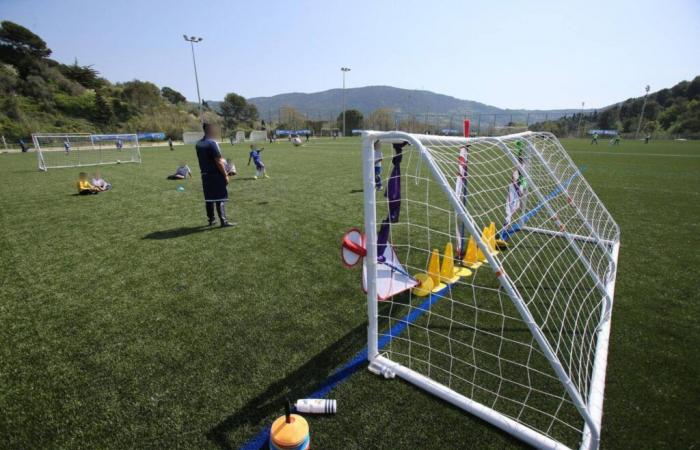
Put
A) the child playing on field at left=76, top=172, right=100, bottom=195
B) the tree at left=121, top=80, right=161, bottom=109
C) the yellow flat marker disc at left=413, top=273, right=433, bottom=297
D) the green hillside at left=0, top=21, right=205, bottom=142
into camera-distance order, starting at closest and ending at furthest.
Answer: the yellow flat marker disc at left=413, top=273, right=433, bottom=297, the child playing on field at left=76, top=172, right=100, bottom=195, the green hillside at left=0, top=21, right=205, bottom=142, the tree at left=121, top=80, right=161, bottom=109

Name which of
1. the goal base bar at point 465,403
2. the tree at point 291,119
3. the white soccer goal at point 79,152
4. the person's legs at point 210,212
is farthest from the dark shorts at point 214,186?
the tree at point 291,119

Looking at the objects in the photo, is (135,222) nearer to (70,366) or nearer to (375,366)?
(70,366)

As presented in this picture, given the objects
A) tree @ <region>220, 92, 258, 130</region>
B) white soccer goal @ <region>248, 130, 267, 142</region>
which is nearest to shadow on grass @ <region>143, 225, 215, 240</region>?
white soccer goal @ <region>248, 130, 267, 142</region>

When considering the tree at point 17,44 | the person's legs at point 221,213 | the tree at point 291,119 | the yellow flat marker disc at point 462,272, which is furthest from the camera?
the tree at point 291,119

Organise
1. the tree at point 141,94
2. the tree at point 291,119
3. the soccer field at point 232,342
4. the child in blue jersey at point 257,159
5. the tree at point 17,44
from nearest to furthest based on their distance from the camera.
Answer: the soccer field at point 232,342 < the child in blue jersey at point 257,159 < the tree at point 17,44 < the tree at point 141,94 < the tree at point 291,119

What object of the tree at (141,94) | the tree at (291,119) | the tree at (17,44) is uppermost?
the tree at (17,44)

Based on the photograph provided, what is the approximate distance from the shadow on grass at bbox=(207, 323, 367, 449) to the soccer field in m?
0.01

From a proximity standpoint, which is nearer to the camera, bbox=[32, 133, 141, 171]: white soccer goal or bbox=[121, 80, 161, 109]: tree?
bbox=[32, 133, 141, 171]: white soccer goal

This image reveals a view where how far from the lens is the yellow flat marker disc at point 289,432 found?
1926 mm

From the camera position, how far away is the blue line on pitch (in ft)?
7.13

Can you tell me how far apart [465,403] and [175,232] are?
20.2 feet

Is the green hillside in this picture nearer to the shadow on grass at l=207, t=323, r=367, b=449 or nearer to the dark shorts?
the dark shorts

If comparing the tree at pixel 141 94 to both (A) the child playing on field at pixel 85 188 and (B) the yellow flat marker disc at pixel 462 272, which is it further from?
(B) the yellow flat marker disc at pixel 462 272

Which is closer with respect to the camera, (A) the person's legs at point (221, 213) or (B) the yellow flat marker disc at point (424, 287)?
(B) the yellow flat marker disc at point (424, 287)
